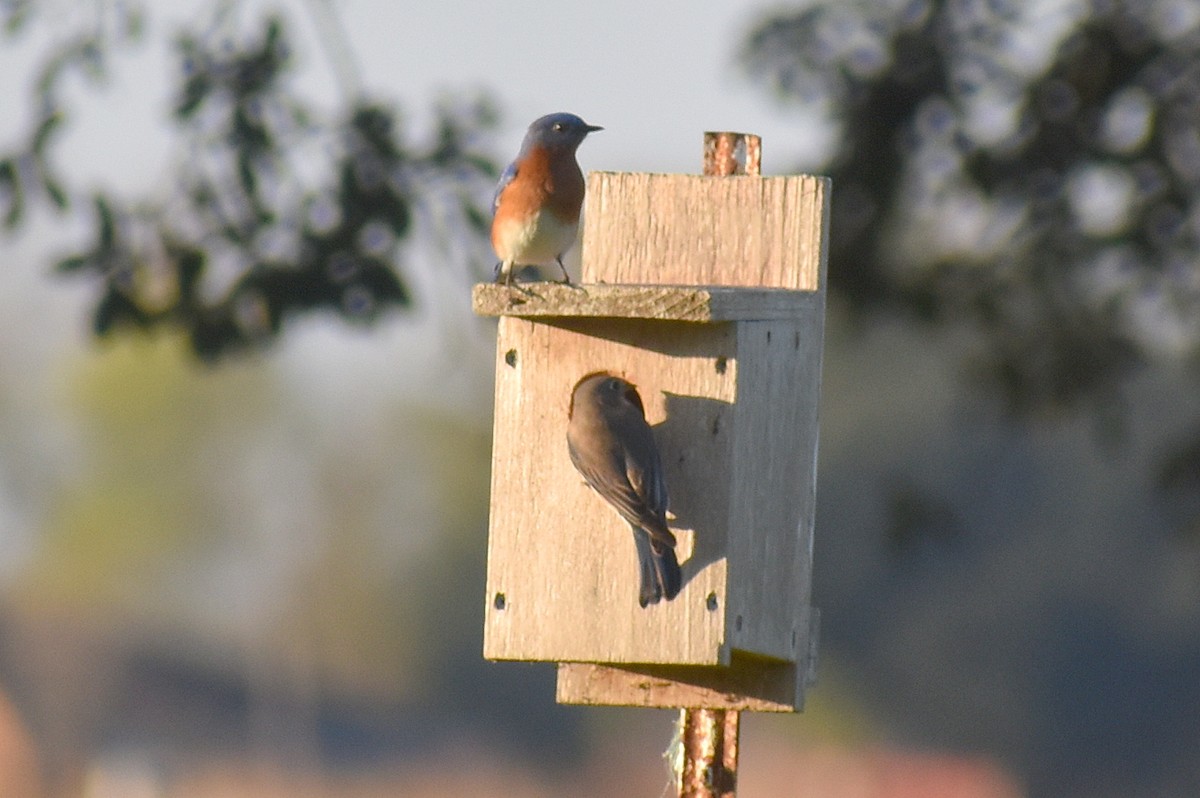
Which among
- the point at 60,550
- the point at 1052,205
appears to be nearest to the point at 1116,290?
the point at 1052,205

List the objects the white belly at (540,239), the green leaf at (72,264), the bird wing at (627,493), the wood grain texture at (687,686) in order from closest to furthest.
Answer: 1. the bird wing at (627,493)
2. the wood grain texture at (687,686)
3. the white belly at (540,239)
4. the green leaf at (72,264)

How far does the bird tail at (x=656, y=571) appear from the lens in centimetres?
466

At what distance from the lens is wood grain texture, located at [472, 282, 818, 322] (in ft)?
15.1

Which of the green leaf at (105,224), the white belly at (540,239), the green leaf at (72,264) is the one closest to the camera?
the white belly at (540,239)

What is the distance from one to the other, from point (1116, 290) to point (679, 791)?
21.7ft

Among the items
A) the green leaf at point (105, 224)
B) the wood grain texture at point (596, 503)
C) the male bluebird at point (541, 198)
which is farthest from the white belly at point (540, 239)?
the green leaf at point (105, 224)

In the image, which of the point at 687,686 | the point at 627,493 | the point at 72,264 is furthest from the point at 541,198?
the point at 72,264

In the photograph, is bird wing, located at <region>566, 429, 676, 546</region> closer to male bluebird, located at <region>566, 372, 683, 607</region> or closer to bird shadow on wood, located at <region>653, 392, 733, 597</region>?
male bluebird, located at <region>566, 372, 683, 607</region>

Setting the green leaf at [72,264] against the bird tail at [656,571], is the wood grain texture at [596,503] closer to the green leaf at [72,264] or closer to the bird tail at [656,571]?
the bird tail at [656,571]

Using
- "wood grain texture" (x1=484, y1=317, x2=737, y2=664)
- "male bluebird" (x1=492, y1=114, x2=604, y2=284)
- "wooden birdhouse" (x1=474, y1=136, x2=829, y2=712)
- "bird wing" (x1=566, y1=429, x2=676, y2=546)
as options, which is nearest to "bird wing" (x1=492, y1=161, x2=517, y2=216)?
"male bluebird" (x1=492, y1=114, x2=604, y2=284)

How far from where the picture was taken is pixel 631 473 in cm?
463

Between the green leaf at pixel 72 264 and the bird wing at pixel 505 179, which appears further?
the green leaf at pixel 72 264

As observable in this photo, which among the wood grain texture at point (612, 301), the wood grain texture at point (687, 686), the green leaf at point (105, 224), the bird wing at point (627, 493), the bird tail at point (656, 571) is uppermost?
the green leaf at point (105, 224)

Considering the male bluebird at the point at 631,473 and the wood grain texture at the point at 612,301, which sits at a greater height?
the wood grain texture at the point at 612,301
